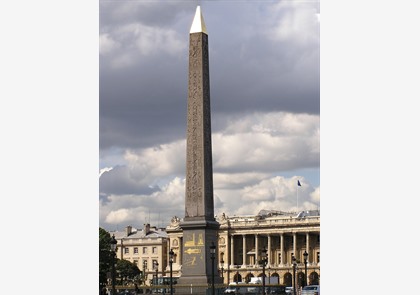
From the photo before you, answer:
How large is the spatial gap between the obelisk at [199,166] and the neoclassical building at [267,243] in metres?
88.1

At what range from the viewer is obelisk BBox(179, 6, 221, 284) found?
47.2 m

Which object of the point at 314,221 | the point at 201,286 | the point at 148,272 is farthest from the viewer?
the point at 148,272

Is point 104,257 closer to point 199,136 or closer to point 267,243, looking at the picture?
point 199,136

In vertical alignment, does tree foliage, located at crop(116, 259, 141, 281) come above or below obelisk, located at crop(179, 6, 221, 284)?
below

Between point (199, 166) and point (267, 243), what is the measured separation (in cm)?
10231

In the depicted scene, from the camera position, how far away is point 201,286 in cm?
4731

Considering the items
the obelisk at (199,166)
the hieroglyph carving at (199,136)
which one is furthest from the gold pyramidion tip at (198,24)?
the hieroglyph carving at (199,136)

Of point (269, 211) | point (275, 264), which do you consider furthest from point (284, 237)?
point (269, 211)

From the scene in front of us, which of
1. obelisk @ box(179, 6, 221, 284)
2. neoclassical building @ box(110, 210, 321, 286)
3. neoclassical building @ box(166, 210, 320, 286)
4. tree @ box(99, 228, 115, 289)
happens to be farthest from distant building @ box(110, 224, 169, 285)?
obelisk @ box(179, 6, 221, 284)

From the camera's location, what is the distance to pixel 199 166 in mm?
47250

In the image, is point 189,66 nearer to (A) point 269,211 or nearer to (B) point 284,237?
(B) point 284,237

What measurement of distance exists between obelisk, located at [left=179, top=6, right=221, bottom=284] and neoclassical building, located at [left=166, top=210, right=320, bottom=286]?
88.1 metres

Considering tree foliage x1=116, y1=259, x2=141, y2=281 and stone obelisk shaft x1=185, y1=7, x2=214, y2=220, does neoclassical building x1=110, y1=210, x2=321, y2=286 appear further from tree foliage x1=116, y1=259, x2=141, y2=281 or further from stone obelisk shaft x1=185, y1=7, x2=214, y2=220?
stone obelisk shaft x1=185, y1=7, x2=214, y2=220

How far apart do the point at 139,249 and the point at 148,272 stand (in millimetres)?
5451
